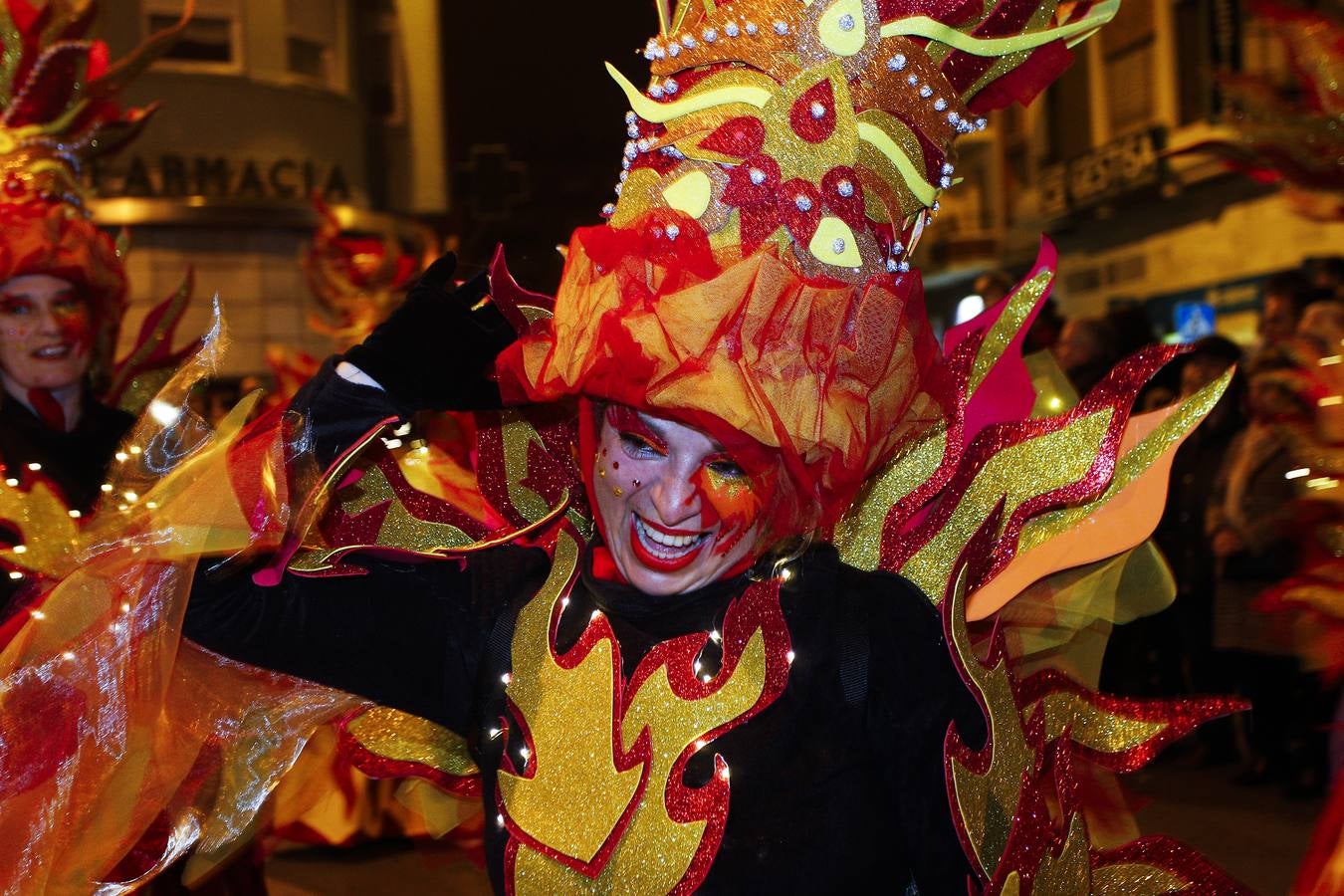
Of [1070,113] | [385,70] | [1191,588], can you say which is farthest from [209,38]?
[1191,588]

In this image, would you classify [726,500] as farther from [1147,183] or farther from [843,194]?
[1147,183]

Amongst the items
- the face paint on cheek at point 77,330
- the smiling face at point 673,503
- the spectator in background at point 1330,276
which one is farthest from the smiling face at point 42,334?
the spectator in background at point 1330,276

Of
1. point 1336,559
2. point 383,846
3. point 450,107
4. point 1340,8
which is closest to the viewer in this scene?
point 1336,559

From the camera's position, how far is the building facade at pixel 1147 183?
13.0 m

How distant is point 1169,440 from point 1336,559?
2.22ft

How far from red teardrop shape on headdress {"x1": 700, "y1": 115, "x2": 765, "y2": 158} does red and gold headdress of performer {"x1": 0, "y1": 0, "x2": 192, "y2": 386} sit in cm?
247

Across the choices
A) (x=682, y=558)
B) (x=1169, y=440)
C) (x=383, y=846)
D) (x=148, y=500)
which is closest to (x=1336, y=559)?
(x=1169, y=440)

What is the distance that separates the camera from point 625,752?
205 centimetres

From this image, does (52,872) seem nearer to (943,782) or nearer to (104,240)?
(943,782)

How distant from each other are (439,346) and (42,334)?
217 cm

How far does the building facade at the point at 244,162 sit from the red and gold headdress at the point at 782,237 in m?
14.8

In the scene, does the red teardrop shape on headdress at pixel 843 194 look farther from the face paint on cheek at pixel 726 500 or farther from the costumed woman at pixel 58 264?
the costumed woman at pixel 58 264

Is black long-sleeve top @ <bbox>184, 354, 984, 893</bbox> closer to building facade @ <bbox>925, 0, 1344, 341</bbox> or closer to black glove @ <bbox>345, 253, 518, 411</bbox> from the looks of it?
black glove @ <bbox>345, 253, 518, 411</bbox>

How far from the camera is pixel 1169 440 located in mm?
2252
